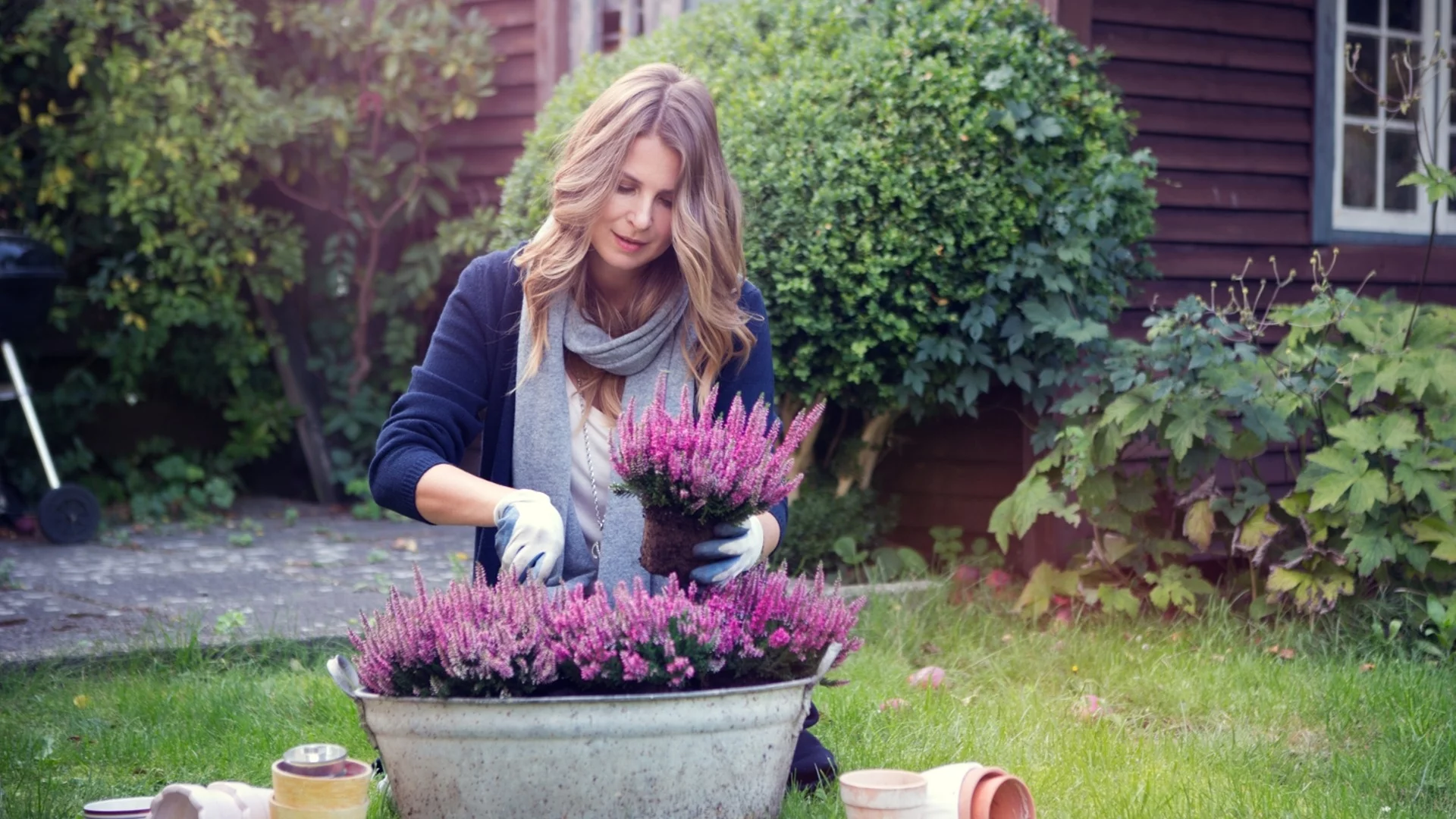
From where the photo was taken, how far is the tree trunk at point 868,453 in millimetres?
4891

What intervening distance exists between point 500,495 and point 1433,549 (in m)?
2.58

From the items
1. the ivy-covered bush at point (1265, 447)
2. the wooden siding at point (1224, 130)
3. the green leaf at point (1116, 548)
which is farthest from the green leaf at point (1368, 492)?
the wooden siding at point (1224, 130)

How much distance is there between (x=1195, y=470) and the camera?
152 inches

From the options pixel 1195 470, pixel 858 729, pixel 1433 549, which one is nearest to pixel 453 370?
pixel 858 729

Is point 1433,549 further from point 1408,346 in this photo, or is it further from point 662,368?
point 662,368

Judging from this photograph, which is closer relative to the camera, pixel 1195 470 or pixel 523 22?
pixel 1195 470

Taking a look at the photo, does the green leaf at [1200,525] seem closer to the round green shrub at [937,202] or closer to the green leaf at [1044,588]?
the green leaf at [1044,588]

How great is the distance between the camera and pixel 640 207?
2.45m

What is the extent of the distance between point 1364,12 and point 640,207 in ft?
16.3

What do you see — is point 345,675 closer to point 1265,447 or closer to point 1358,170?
point 1265,447

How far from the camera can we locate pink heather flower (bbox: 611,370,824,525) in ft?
6.59

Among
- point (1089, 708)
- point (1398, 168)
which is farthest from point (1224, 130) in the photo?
point (1089, 708)

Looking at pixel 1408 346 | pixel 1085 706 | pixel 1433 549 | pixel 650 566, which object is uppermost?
pixel 1408 346

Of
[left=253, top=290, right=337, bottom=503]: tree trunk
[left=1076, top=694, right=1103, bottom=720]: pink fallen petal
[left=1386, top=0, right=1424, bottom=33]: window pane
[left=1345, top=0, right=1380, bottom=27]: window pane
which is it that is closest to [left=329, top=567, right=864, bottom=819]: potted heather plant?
[left=1076, top=694, right=1103, bottom=720]: pink fallen petal
